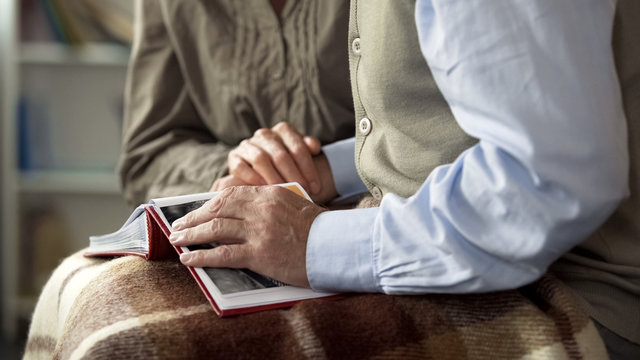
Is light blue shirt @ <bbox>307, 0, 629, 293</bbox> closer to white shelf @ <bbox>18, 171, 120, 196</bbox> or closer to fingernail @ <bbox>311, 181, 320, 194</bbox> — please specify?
fingernail @ <bbox>311, 181, 320, 194</bbox>

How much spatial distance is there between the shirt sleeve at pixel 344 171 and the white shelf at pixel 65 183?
147cm

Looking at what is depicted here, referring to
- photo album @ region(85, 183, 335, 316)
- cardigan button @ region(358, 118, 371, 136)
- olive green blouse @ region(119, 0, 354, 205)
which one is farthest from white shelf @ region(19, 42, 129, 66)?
cardigan button @ region(358, 118, 371, 136)

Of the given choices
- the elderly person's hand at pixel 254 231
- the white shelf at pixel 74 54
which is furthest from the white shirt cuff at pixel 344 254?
the white shelf at pixel 74 54

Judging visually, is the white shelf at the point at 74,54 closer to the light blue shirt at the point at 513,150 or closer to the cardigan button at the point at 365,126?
the cardigan button at the point at 365,126

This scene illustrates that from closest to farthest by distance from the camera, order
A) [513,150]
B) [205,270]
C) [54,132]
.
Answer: [513,150] → [205,270] → [54,132]

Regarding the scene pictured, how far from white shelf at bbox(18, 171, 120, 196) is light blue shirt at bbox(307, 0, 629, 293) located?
191 centimetres

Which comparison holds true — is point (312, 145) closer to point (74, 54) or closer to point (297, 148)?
point (297, 148)

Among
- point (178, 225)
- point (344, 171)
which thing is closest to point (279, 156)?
point (344, 171)

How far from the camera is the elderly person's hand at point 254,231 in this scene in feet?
2.48

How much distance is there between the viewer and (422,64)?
0.80 m

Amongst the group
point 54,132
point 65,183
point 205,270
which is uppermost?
point 205,270

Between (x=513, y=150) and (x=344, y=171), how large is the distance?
1.70 feet

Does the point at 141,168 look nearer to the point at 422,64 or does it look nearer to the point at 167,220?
the point at 167,220

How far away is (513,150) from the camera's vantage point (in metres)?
0.65
